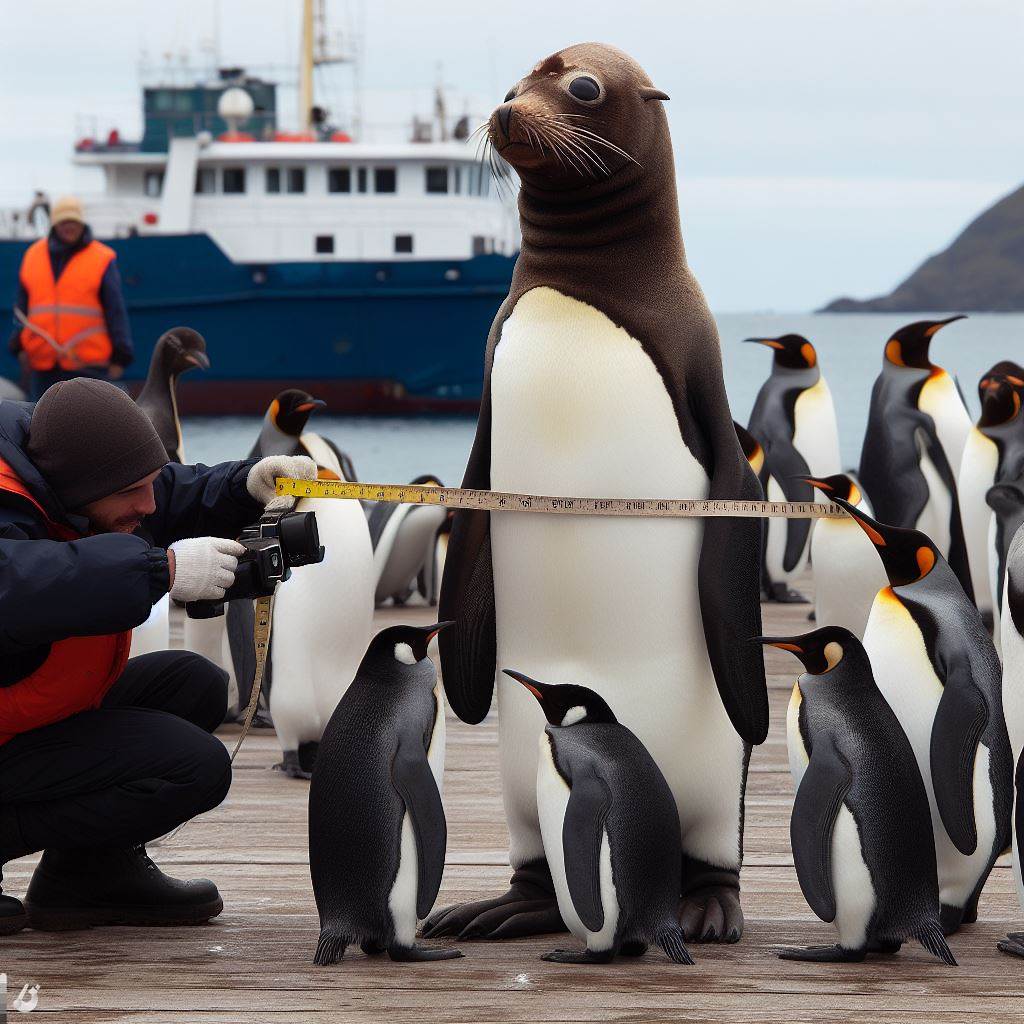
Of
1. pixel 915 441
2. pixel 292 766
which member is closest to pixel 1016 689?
pixel 292 766

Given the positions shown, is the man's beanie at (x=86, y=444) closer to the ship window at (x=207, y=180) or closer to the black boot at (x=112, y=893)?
the black boot at (x=112, y=893)

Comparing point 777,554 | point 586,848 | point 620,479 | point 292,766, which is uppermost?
point 620,479

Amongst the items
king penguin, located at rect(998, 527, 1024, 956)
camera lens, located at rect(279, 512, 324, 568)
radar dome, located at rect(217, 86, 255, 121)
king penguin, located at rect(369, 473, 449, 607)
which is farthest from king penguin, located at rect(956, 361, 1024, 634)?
radar dome, located at rect(217, 86, 255, 121)

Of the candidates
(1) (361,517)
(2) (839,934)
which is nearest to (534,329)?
(2) (839,934)

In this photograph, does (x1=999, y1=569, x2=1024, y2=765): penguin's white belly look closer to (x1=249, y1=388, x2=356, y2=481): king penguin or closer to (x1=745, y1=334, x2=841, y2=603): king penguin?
(x1=249, y1=388, x2=356, y2=481): king penguin

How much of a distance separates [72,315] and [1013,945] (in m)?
6.64

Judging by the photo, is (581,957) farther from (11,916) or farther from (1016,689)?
(11,916)

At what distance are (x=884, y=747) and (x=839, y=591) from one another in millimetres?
2778

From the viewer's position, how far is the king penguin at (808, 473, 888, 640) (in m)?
5.36

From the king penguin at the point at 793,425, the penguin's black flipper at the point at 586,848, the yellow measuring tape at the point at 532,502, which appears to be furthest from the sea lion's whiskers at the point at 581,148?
the king penguin at the point at 793,425

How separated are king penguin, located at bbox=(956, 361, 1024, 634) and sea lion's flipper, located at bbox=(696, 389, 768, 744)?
11.7ft

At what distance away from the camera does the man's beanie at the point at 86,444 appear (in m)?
2.71

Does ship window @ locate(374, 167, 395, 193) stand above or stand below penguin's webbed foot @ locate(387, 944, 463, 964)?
above

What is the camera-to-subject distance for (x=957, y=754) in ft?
9.42
